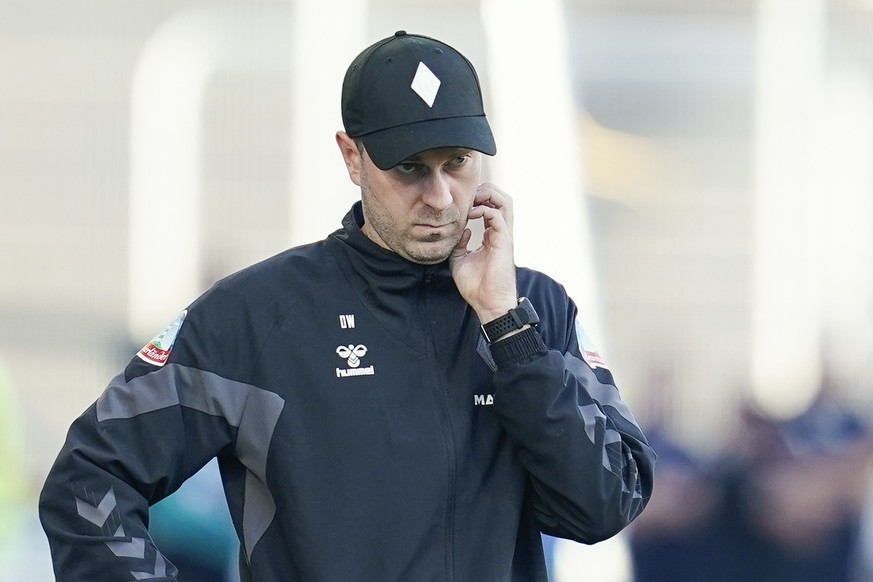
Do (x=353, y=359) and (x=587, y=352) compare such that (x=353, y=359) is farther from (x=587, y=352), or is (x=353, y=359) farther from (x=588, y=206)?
(x=588, y=206)

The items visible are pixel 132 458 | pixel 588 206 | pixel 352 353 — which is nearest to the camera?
pixel 132 458

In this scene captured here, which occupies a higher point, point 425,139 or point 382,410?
point 425,139

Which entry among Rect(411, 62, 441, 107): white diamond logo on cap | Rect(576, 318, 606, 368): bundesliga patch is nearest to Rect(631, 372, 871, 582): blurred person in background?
Rect(576, 318, 606, 368): bundesliga patch

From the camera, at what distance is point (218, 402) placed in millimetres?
1867

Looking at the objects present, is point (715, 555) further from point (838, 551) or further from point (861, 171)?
point (861, 171)

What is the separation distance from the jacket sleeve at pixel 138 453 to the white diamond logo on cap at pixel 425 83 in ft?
1.66

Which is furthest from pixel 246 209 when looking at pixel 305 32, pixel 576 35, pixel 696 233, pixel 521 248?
pixel 696 233

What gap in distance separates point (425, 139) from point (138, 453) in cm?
63

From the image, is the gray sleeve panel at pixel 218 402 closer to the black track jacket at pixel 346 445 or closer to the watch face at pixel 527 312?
the black track jacket at pixel 346 445

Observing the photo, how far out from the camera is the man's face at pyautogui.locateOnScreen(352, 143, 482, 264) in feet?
6.33

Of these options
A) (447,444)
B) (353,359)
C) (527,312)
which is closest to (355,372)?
(353,359)

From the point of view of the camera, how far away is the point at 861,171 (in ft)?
13.1

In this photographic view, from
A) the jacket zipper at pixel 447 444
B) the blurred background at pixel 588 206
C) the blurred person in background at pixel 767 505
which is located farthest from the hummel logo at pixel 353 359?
the blurred person in background at pixel 767 505

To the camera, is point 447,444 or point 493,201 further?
point 493,201
